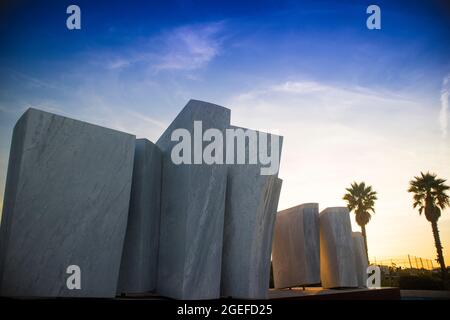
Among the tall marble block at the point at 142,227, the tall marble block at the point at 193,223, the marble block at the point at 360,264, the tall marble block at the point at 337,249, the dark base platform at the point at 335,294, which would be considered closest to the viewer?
the tall marble block at the point at 193,223

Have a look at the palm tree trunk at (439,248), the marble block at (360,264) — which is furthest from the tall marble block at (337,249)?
the palm tree trunk at (439,248)

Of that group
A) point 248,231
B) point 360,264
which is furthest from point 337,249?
point 248,231

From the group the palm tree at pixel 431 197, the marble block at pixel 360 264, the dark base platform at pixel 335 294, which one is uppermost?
the palm tree at pixel 431 197

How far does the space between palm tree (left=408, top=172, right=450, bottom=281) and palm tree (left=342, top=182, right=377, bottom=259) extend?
3784 mm

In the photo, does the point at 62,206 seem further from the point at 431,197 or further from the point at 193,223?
the point at 431,197

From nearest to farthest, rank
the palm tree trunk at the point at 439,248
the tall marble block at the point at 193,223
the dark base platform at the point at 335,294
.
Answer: the tall marble block at the point at 193,223 < the dark base platform at the point at 335,294 < the palm tree trunk at the point at 439,248

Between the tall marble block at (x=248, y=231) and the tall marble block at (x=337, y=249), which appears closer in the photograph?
the tall marble block at (x=248, y=231)

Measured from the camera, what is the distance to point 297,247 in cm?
1688

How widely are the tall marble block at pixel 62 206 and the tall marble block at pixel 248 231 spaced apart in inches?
131

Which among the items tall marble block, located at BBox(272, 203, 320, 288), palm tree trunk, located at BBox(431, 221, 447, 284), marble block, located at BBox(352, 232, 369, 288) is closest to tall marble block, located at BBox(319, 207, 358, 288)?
tall marble block, located at BBox(272, 203, 320, 288)

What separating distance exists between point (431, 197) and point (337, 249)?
16584mm

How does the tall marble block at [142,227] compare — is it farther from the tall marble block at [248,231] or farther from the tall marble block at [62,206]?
the tall marble block at [248,231]

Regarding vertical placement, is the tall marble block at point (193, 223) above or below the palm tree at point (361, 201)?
below

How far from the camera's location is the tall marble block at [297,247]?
16.4m
